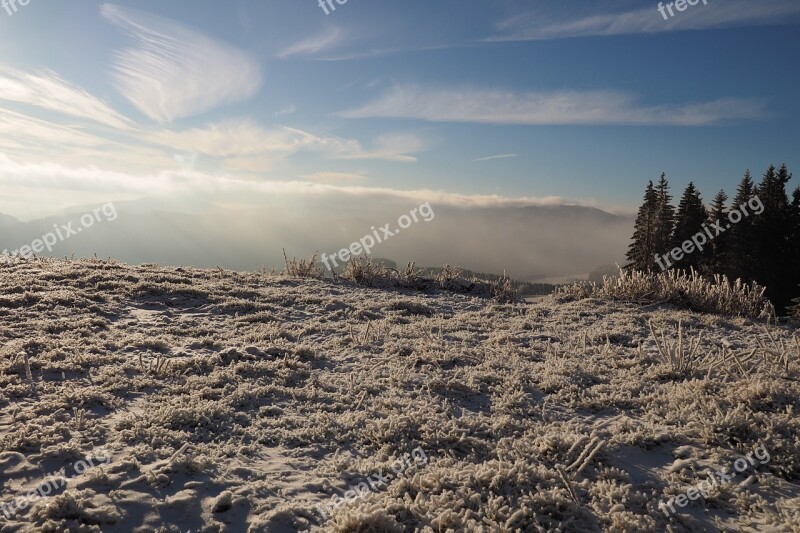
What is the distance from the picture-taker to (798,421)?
15.1 ft

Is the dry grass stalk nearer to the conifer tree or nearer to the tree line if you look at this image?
the tree line

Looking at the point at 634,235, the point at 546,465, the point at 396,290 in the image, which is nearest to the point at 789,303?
the point at 634,235

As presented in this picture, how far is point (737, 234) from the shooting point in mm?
33938

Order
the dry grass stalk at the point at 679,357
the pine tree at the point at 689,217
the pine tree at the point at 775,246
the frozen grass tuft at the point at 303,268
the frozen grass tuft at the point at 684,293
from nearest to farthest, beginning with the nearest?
1. the dry grass stalk at the point at 679,357
2. the frozen grass tuft at the point at 684,293
3. the frozen grass tuft at the point at 303,268
4. the pine tree at the point at 775,246
5. the pine tree at the point at 689,217

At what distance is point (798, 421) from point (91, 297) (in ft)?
40.2

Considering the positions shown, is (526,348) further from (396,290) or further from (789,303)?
(789,303)

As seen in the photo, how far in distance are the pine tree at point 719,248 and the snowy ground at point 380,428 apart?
31.1 metres

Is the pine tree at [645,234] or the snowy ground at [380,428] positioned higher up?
the pine tree at [645,234]

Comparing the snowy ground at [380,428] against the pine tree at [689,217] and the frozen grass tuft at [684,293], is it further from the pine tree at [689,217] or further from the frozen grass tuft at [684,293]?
the pine tree at [689,217]

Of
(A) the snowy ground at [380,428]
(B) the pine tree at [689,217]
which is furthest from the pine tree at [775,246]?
(A) the snowy ground at [380,428]

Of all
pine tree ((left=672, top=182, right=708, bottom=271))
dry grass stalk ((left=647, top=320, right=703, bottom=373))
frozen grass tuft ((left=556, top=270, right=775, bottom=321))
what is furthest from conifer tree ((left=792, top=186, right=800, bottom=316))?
dry grass stalk ((left=647, top=320, right=703, bottom=373))

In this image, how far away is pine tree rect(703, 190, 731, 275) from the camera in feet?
113

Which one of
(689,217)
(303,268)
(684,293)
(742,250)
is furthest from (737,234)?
(303,268)

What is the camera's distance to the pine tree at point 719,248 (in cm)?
3450
